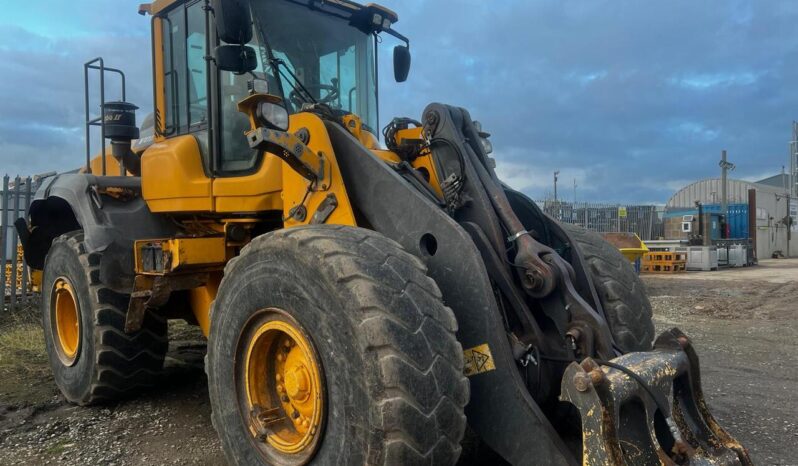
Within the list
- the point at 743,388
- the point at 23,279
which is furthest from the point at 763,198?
the point at 23,279

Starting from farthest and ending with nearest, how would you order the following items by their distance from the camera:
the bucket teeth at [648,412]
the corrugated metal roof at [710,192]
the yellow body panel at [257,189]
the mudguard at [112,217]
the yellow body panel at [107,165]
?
1. the corrugated metal roof at [710,192]
2. the yellow body panel at [107,165]
3. the mudguard at [112,217]
4. the yellow body panel at [257,189]
5. the bucket teeth at [648,412]

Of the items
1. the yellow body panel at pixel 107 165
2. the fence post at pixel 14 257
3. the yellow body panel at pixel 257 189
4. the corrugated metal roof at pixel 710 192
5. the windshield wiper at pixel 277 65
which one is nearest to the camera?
the yellow body panel at pixel 257 189

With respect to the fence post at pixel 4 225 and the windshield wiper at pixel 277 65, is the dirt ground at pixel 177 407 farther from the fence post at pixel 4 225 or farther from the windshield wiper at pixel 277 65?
the windshield wiper at pixel 277 65

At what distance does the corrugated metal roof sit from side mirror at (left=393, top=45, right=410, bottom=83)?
33.1 metres

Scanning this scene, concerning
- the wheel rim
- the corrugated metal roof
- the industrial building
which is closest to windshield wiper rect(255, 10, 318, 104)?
the wheel rim

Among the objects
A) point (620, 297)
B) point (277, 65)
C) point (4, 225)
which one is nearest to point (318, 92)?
point (277, 65)

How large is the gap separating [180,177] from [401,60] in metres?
2.08

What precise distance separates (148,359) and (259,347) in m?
2.36

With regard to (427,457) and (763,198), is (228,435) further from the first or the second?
(763,198)

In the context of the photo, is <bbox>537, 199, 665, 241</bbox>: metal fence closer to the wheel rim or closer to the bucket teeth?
the wheel rim

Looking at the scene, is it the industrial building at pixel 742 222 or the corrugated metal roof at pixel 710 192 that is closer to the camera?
the industrial building at pixel 742 222

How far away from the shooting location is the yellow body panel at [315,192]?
3311mm

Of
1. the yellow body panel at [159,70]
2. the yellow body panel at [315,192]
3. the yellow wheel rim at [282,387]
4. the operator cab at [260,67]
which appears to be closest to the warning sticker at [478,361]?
the yellow wheel rim at [282,387]

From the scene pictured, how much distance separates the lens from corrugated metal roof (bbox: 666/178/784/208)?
35250mm
